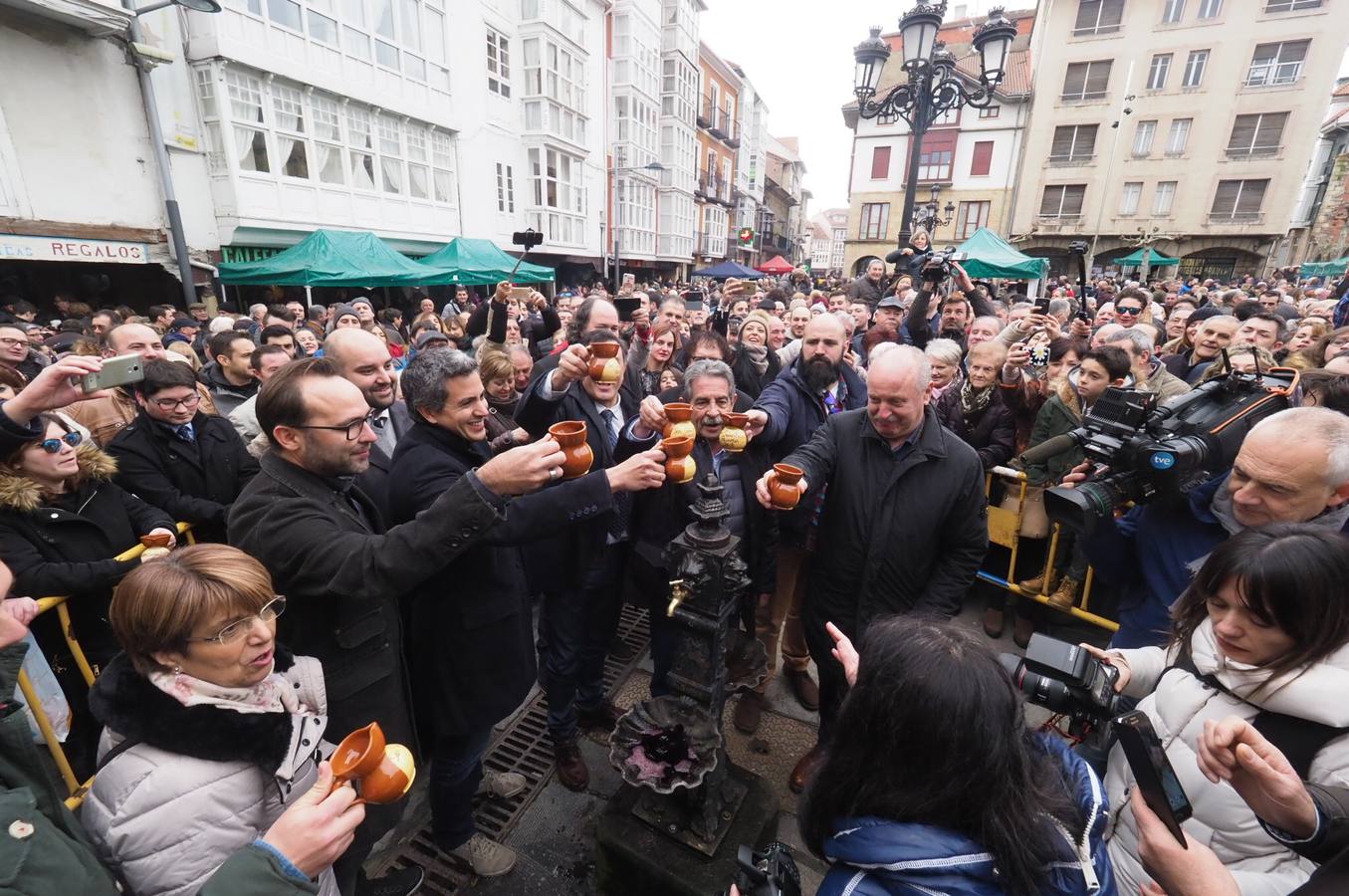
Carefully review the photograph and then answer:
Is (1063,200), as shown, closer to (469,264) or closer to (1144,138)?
(1144,138)

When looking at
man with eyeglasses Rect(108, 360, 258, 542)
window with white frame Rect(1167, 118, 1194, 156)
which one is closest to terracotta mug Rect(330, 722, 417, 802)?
man with eyeglasses Rect(108, 360, 258, 542)

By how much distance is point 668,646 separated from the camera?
3.16m

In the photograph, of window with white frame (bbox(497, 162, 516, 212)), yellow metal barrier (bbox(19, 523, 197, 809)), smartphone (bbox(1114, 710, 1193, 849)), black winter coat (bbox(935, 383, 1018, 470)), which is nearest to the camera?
smartphone (bbox(1114, 710, 1193, 849))

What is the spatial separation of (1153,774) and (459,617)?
2103 millimetres

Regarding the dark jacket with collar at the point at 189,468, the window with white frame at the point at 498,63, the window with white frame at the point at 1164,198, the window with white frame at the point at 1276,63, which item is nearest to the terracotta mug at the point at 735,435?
the dark jacket with collar at the point at 189,468

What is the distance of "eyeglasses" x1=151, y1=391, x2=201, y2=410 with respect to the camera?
3.12 metres

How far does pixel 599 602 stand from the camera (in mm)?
3209

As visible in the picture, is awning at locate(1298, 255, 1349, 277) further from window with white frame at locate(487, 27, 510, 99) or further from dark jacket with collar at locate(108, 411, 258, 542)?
dark jacket with collar at locate(108, 411, 258, 542)

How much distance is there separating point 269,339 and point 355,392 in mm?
3548

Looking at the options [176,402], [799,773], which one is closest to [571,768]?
[799,773]

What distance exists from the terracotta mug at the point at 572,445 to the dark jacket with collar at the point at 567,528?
34.2 inches

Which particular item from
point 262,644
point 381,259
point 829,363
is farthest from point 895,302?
point 381,259

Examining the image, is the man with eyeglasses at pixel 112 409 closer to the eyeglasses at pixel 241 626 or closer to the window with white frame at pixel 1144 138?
the eyeglasses at pixel 241 626

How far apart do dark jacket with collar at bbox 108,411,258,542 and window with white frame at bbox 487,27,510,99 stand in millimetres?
19136
